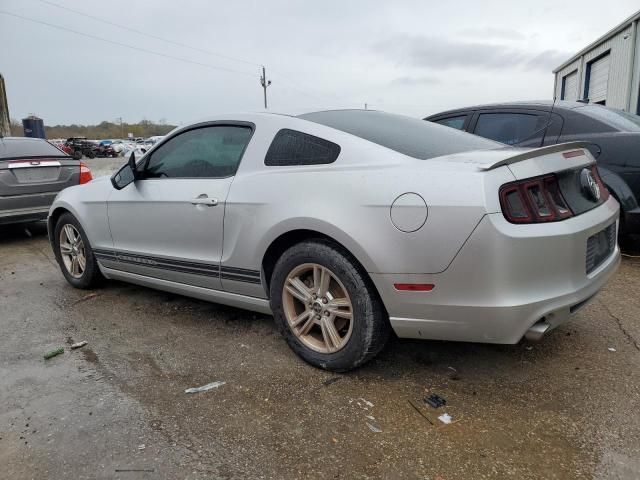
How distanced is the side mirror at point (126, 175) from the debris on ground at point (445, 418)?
2674 millimetres

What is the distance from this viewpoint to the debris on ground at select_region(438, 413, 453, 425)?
2289 mm

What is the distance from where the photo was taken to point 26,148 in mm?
6844

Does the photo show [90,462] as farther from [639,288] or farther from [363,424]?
[639,288]

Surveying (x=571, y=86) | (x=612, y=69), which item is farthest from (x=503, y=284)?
(x=571, y=86)

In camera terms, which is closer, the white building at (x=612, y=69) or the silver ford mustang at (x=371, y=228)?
the silver ford mustang at (x=371, y=228)

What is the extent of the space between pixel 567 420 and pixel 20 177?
21.9ft

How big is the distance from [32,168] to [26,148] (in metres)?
0.53

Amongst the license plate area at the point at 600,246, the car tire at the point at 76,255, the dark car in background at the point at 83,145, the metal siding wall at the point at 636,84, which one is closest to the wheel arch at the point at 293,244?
the license plate area at the point at 600,246

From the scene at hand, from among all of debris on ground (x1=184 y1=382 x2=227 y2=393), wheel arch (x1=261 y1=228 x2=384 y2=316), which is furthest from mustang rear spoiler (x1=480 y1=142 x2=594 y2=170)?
debris on ground (x1=184 y1=382 x2=227 y2=393)

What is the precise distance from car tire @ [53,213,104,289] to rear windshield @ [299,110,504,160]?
8.05 feet

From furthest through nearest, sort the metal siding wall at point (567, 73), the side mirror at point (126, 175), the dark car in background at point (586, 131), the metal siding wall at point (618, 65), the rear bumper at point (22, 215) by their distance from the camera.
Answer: the metal siding wall at point (567, 73) < the metal siding wall at point (618, 65) < the rear bumper at point (22, 215) < the dark car in background at point (586, 131) < the side mirror at point (126, 175)

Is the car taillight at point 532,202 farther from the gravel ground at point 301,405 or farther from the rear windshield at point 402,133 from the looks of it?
the gravel ground at point 301,405

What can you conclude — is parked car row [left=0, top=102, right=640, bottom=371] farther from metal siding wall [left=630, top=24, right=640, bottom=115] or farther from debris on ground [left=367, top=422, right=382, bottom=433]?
metal siding wall [left=630, top=24, right=640, bottom=115]

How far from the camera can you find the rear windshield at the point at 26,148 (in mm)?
6590
